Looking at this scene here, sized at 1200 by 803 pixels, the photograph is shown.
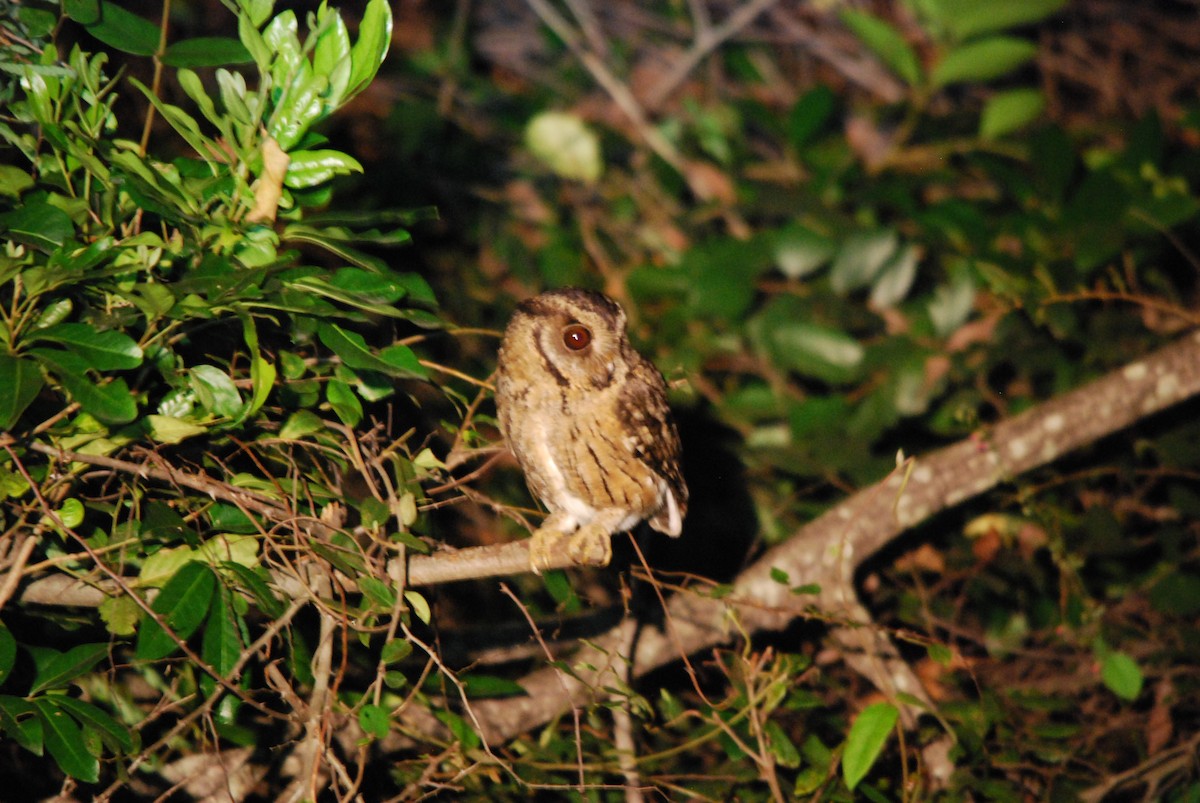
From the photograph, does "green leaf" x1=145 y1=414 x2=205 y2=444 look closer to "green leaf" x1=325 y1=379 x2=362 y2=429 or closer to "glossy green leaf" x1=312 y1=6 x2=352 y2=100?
"green leaf" x1=325 y1=379 x2=362 y2=429

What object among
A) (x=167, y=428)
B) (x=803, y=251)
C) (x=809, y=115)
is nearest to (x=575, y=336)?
(x=167, y=428)

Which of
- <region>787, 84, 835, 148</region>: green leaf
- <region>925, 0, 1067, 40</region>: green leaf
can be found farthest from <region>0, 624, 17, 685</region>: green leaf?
<region>925, 0, 1067, 40</region>: green leaf

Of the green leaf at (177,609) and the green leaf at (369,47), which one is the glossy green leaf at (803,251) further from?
the green leaf at (177,609)

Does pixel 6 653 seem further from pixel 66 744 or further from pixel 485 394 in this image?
pixel 485 394

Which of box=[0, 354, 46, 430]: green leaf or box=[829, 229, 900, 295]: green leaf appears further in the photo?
box=[829, 229, 900, 295]: green leaf

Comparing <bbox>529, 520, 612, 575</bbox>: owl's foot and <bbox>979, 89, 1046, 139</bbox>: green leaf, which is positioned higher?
<bbox>979, 89, 1046, 139</bbox>: green leaf

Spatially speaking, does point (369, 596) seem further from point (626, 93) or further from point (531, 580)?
point (626, 93)
